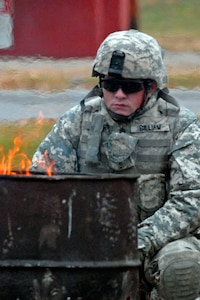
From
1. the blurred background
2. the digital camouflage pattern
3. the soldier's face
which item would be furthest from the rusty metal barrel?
the blurred background

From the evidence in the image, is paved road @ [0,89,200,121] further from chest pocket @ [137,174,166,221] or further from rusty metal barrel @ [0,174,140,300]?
rusty metal barrel @ [0,174,140,300]

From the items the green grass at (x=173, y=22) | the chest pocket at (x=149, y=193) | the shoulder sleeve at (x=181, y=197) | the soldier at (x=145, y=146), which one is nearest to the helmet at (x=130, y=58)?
the soldier at (x=145, y=146)

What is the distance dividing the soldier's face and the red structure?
9387 mm

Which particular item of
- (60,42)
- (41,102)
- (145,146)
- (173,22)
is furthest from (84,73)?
(145,146)

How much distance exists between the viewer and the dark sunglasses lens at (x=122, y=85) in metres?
6.14

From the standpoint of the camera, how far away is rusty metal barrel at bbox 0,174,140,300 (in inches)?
210

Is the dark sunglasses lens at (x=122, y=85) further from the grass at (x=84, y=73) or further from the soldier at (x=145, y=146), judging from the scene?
the grass at (x=84, y=73)

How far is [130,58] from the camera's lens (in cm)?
613

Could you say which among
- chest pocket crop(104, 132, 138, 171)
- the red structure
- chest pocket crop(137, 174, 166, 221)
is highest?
chest pocket crop(104, 132, 138, 171)

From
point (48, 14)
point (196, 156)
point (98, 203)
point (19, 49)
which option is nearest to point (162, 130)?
point (196, 156)

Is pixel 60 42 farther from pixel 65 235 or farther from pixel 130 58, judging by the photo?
pixel 65 235

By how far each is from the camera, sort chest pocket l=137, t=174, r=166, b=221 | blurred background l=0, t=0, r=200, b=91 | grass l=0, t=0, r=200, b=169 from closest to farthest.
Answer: chest pocket l=137, t=174, r=166, b=221, grass l=0, t=0, r=200, b=169, blurred background l=0, t=0, r=200, b=91

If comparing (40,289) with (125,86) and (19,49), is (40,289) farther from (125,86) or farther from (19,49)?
(19,49)

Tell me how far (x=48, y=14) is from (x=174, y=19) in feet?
18.8
